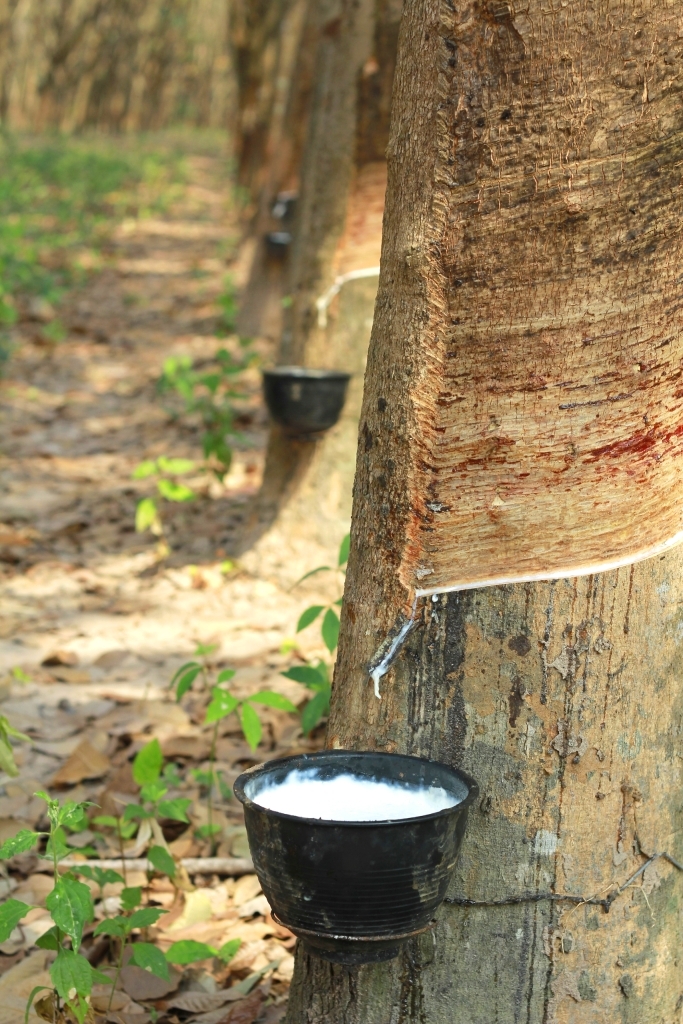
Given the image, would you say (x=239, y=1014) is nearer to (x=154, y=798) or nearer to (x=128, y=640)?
(x=154, y=798)

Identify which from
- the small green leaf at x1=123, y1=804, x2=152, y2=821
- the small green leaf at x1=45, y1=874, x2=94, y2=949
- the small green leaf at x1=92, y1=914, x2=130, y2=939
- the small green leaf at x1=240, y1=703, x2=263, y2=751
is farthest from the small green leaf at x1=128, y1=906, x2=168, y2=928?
the small green leaf at x1=240, y1=703, x2=263, y2=751

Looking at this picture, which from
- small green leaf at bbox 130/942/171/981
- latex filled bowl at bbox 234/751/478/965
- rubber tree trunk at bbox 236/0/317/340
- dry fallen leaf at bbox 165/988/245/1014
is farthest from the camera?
rubber tree trunk at bbox 236/0/317/340

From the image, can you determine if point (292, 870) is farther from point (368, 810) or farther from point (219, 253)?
point (219, 253)

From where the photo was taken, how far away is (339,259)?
4.23m

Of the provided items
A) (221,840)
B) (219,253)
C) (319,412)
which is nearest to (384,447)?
(221,840)

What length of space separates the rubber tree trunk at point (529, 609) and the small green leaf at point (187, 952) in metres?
0.41

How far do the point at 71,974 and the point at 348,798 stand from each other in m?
0.56

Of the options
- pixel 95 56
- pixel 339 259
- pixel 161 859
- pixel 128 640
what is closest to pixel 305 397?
pixel 339 259

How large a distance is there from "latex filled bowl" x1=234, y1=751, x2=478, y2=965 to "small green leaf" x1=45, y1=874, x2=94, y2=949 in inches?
14.5

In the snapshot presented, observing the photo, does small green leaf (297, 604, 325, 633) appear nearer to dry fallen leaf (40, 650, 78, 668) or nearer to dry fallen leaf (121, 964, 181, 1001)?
dry fallen leaf (121, 964, 181, 1001)

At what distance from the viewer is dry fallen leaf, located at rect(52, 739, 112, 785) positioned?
2.95m

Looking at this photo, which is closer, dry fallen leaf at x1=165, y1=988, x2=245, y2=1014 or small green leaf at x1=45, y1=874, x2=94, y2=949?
small green leaf at x1=45, y1=874, x2=94, y2=949

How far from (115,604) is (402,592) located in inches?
112

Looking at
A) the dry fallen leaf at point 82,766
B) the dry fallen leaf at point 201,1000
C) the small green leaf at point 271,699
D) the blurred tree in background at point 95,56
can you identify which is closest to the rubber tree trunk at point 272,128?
the dry fallen leaf at point 82,766
